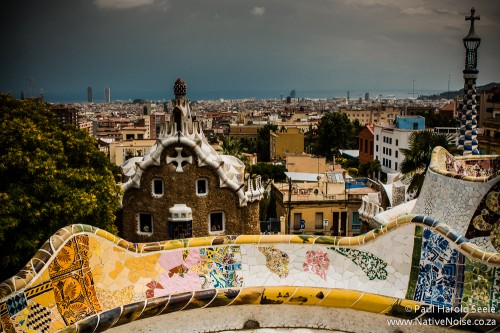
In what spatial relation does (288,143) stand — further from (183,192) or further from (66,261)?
→ (66,261)

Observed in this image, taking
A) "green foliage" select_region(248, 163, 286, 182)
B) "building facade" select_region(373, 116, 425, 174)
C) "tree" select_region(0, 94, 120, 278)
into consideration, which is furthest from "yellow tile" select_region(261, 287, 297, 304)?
"building facade" select_region(373, 116, 425, 174)

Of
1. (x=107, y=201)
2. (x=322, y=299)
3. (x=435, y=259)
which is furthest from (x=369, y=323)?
(x=107, y=201)

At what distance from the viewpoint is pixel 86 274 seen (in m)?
5.89

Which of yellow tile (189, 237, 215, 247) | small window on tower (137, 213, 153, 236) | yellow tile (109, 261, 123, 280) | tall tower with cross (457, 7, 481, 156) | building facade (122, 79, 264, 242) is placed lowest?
small window on tower (137, 213, 153, 236)

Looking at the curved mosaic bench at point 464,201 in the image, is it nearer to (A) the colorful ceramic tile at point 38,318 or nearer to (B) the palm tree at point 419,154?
(B) the palm tree at point 419,154

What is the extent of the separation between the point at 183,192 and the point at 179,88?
4.20m

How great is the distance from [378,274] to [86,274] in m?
3.37

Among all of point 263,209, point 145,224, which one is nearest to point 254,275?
point 145,224

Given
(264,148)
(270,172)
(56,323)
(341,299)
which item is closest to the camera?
(56,323)

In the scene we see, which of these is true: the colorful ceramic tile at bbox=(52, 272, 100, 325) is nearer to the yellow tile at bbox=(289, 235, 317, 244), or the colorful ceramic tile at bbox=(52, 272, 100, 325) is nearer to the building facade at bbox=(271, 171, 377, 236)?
the yellow tile at bbox=(289, 235, 317, 244)

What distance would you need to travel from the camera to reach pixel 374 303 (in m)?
6.03

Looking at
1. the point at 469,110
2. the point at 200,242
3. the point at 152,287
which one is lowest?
the point at 152,287

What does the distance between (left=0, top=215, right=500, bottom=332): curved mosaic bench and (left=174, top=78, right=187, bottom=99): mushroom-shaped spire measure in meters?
13.7

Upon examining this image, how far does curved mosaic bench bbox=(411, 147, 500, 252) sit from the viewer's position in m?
9.18
